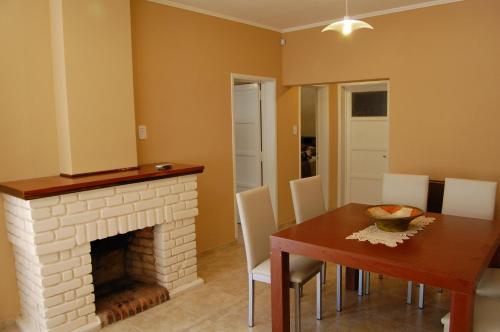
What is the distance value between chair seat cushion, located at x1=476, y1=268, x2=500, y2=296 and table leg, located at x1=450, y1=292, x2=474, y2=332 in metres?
0.64

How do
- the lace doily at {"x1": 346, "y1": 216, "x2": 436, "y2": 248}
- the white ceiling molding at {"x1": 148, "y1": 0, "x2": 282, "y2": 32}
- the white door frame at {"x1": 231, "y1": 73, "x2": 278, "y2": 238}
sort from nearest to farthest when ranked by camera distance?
the lace doily at {"x1": 346, "y1": 216, "x2": 436, "y2": 248} → the white ceiling molding at {"x1": 148, "y1": 0, "x2": 282, "y2": 32} → the white door frame at {"x1": 231, "y1": 73, "x2": 278, "y2": 238}

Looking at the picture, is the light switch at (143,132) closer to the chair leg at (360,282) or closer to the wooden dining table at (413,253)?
the wooden dining table at (413,253)

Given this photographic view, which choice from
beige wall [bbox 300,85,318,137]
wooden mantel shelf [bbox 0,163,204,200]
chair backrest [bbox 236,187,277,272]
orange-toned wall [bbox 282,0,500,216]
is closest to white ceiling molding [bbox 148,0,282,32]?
orange-toned wall [bbox 282,0,500,216]

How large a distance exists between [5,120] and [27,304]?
1253 millimetres

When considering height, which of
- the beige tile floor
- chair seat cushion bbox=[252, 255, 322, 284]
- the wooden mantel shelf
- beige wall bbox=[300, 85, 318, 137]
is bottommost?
the beige tile floor

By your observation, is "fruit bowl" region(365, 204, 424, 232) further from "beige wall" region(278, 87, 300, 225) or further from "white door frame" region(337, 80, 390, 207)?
"white door frame" region(337, 80, 390, 207)

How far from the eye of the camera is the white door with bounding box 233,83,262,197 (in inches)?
200

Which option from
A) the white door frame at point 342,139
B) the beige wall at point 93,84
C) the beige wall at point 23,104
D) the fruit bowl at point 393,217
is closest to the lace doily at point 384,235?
Result: the fruit bowl at point 393,217

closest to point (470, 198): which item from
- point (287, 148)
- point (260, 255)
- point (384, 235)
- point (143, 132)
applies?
point (384, 235)

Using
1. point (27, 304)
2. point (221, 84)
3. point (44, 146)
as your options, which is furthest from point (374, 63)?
point (27, 304)

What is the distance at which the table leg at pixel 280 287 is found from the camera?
7.89 ft

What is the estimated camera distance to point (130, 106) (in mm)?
3246

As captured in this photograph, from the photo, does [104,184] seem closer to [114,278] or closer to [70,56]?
[70,56]

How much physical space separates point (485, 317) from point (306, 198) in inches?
60.2
